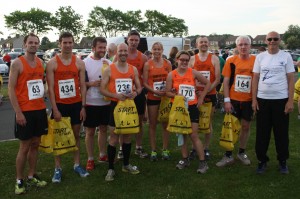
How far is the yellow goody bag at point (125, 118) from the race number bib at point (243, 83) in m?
1.65

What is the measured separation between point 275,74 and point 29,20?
60.2m

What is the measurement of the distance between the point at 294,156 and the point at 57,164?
3926 mm

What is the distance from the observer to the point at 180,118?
4688 millimetres

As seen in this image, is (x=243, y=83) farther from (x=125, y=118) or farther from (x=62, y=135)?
(x=62, y=135)

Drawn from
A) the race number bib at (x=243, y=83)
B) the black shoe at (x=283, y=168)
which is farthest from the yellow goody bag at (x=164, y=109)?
the black shoe at (x=283, y=168)

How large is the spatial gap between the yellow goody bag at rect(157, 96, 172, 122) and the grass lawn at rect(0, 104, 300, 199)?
75 cm

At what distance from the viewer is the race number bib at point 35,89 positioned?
4.01 metres

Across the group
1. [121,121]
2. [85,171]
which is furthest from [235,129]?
[85,171]

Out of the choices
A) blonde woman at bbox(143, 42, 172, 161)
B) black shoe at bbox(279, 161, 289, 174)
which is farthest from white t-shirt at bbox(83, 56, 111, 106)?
black shoe at bbox(279, 161, 289, 174)

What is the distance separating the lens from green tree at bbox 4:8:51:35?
5694 cm

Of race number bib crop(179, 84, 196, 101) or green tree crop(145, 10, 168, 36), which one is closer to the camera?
race number bib crop(179, 84, 196, 101)

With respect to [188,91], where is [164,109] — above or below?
below

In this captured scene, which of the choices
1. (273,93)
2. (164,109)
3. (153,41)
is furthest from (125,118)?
(153,41)

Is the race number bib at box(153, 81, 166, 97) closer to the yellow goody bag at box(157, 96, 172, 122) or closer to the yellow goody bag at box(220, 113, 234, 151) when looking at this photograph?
the yellow goody bag at box(157, 96, 172, 122)
